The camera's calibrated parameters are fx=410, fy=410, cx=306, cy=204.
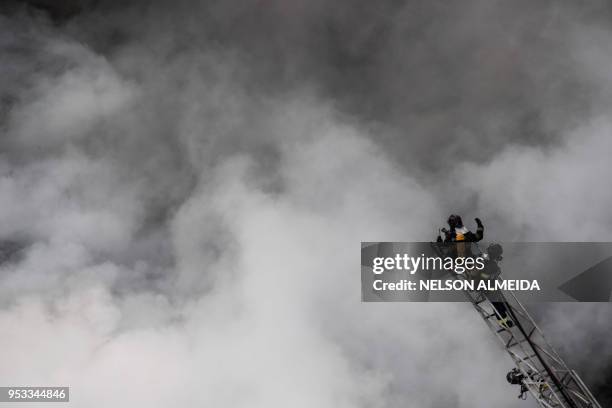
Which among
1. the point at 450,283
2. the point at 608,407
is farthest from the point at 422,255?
the point at 608,407

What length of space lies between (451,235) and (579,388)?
401 inches

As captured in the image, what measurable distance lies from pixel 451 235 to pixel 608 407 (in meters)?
152

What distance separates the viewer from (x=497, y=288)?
22.0 meters

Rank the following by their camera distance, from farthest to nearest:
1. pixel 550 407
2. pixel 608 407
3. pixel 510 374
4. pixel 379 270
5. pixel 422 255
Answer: pixel 608 407 < pixel 379 270 < pixel 422 255 < pixel 510 374 < pixel 550 407

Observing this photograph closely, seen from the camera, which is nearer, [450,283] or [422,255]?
[450,283]

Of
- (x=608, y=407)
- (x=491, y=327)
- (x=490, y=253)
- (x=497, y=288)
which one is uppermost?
(x=490, y=253)

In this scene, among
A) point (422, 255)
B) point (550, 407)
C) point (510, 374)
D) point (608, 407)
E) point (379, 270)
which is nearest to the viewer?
point (550, 407)

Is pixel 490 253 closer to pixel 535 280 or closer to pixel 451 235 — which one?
pixel 451 235

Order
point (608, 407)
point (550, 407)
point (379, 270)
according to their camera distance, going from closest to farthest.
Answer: point (550, 407), point (379, 270), point (608, 407)

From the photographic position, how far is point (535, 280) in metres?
26.8

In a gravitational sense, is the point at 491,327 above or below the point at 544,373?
above

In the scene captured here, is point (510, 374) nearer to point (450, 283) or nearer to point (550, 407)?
point (550, 407)

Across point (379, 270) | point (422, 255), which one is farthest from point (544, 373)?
point (379, 270)

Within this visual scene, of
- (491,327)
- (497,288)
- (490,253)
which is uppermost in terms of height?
(490,253)
